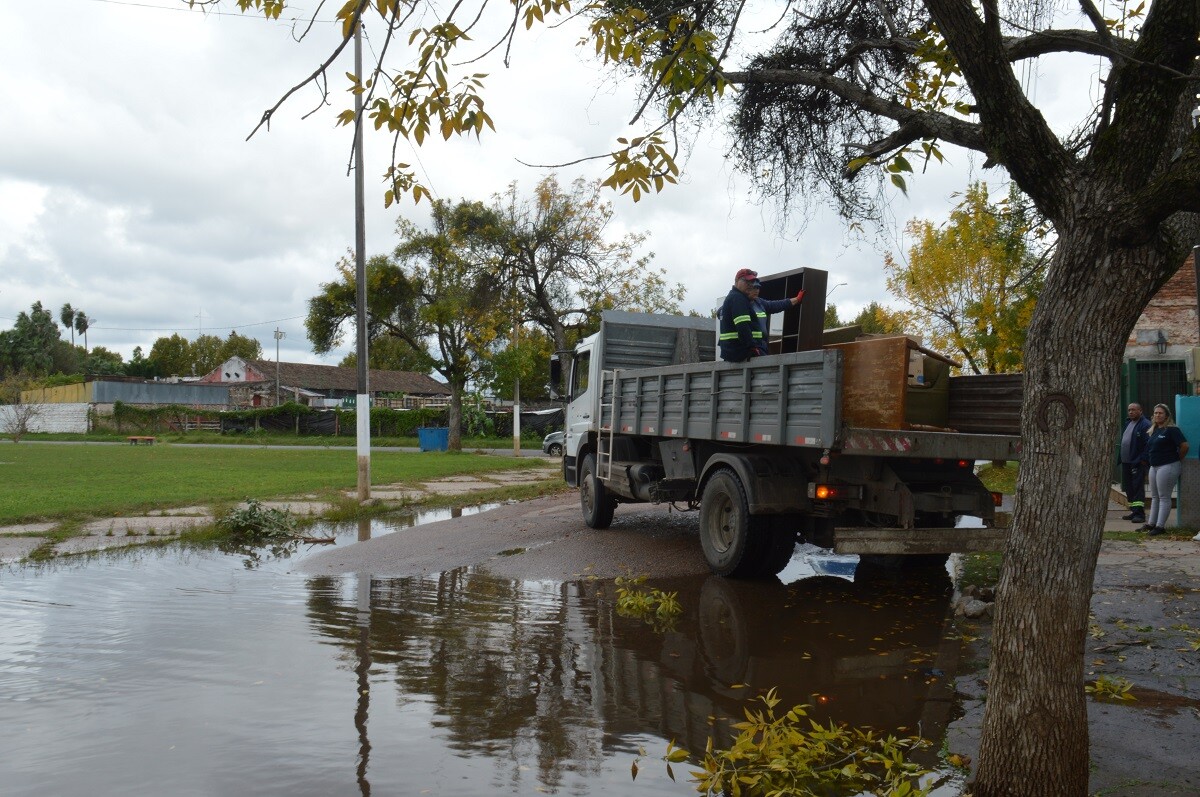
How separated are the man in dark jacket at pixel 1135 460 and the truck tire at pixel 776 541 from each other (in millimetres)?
6543

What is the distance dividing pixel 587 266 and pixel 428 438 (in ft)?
33.5

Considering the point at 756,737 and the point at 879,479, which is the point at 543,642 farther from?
the point at 879,479

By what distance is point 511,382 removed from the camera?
33.3 m

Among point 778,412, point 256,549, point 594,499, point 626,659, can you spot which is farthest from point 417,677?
point 594,499

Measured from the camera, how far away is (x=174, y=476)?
19.8 m

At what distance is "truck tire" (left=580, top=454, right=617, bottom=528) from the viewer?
12.2 m

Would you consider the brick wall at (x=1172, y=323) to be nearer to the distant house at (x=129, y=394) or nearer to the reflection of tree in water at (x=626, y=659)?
the reflection of tree in water at (x=626, y=659)

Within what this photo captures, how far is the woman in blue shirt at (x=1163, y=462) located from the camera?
11273 millimetres

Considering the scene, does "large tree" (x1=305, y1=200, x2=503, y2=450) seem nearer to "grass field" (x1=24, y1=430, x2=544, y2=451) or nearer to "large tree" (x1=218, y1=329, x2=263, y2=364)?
"grass field" (x1=24, y1=430, x2=544, y2=451)

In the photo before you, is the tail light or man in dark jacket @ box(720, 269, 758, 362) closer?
the tail light

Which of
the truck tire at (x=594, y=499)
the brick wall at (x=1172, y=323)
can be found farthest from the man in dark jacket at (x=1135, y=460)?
the truck tire at (x=594, y=499)

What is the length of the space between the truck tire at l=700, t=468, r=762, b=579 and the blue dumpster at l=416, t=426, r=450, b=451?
27.8 metres

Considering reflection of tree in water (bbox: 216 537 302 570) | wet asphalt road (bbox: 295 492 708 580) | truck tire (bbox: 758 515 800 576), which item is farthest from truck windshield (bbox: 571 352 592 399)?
truck tire (bbox: 758 515 800 576)

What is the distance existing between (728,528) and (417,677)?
4.29 meters
